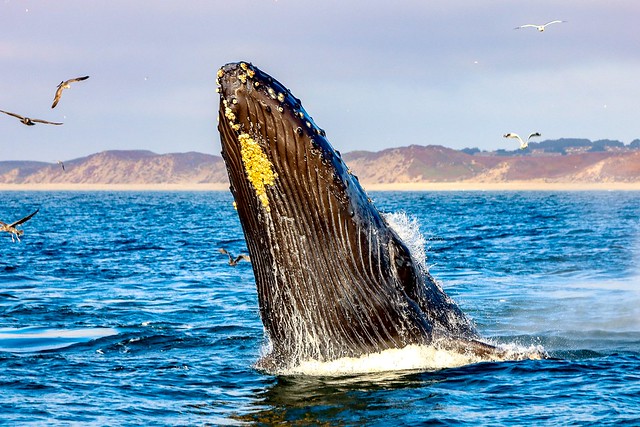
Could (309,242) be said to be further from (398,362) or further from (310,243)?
(398,362)

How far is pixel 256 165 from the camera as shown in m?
7.74

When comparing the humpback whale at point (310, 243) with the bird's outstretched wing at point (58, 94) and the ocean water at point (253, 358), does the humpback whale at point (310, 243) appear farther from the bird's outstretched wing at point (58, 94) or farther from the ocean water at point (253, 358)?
the bird's outstretched wing at point (58, 94)

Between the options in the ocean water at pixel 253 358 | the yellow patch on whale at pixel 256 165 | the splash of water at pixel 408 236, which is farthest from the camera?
the splash of water at pixel 408 236

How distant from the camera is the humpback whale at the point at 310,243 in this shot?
7707 millimetres

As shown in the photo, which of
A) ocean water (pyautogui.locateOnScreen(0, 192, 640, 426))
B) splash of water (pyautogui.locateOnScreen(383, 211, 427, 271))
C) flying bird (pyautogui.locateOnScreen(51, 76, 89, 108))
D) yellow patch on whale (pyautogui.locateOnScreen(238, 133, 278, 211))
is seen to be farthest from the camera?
flying bird (pyautogui.locateOnScreen(51, 76, 89, 108))

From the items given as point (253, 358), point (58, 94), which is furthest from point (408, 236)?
point (58, 94)

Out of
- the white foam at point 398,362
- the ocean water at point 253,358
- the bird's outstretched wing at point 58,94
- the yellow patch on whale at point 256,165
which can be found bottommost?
the ocean water at point 253,358

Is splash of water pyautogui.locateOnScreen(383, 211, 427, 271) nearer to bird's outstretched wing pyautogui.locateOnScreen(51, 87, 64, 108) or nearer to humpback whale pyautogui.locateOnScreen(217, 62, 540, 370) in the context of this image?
humpback whale pyautogui.locateOnScreen(217, 62, 540, 370)

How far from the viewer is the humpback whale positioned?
25.3 feet

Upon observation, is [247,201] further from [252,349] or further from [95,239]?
[95,239]

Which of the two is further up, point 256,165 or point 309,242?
point 256,165

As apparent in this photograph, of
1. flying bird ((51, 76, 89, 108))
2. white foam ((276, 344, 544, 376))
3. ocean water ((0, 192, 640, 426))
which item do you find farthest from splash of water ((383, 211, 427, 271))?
flying bird ((51, 76, 89, 108))

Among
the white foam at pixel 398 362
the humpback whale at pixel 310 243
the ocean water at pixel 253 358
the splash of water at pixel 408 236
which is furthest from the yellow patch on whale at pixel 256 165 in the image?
the ocean water at pixel 253 358

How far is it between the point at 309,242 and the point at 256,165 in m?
0.84
